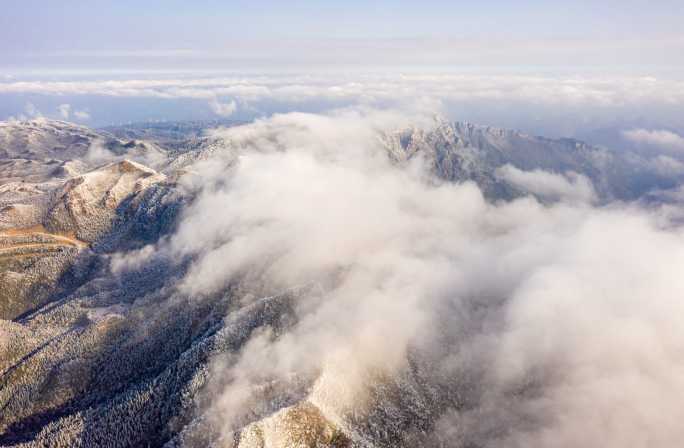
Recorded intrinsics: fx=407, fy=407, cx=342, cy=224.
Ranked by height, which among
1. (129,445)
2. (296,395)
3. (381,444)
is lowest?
(129,445)

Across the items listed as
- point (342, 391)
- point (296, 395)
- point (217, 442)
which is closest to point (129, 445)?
point (217, 442)

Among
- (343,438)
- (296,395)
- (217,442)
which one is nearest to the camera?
Result: (217,442)

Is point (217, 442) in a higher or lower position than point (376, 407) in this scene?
higher

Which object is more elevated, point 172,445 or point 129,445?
point 172,445

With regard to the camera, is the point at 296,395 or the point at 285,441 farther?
the point at 296,395

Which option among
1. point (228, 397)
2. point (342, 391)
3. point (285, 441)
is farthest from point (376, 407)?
point (228, 397)

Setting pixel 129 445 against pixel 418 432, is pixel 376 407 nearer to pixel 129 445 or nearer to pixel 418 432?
pixel 418 432

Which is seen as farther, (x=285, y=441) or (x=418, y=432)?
(x=418, y=432)

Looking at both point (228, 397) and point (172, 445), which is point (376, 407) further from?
point (172, 445)

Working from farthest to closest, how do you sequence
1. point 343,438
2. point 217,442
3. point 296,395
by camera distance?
point 296,395, point 343,438, point 217,442
